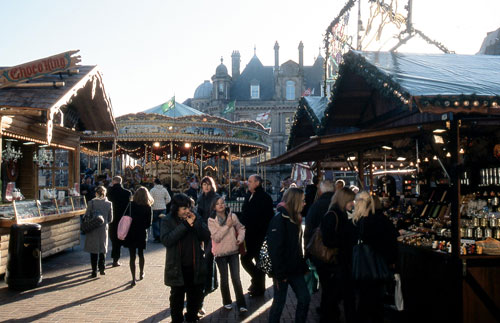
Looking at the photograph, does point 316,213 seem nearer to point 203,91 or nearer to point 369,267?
point 369,267

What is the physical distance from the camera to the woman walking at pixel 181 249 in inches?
215

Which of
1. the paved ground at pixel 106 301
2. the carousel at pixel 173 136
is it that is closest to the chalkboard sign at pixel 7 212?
the paved ground at pixel 106 301

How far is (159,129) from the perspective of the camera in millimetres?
22453

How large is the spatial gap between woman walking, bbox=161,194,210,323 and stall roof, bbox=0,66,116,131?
4658 mm

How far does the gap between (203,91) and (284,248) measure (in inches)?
2268

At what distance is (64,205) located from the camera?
38.5 feet

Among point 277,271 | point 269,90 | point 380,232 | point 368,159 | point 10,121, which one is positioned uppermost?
point 269,90

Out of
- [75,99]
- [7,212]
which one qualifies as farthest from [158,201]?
[7,212]

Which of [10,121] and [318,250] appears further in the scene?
[10,121]

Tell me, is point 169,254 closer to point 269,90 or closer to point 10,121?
point 10,121

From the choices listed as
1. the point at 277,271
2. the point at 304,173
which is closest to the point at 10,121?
the point at 277,271

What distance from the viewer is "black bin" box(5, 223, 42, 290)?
8.08m

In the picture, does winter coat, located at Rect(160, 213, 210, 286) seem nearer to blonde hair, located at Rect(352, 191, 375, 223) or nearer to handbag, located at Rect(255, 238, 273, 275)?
handbag, located at Rect(255, 238, 273, 275)

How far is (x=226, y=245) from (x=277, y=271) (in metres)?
1.53
